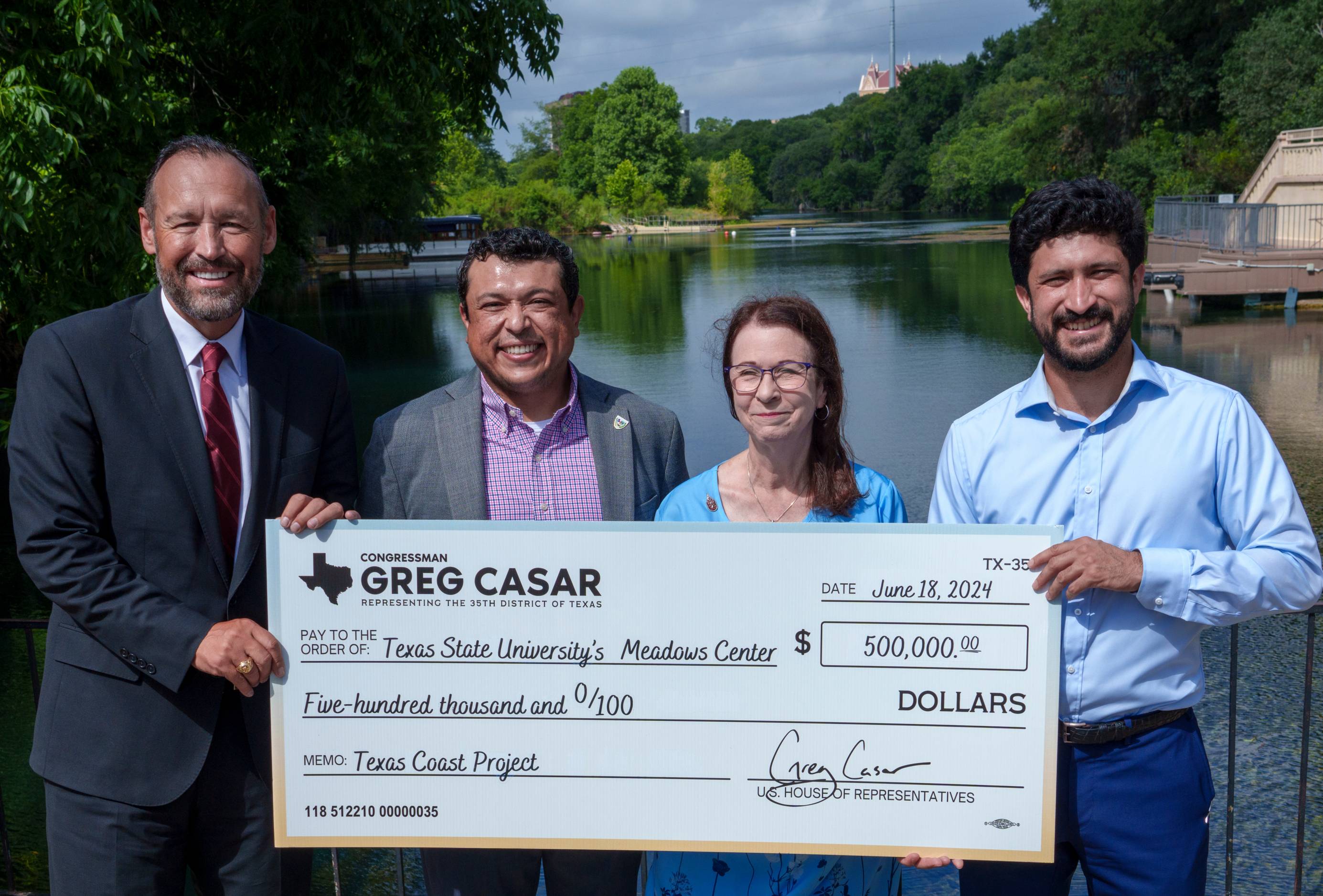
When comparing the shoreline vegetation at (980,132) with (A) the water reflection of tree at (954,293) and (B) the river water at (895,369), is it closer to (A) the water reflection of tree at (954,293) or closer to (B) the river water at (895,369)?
(B) the river water at (895,369)

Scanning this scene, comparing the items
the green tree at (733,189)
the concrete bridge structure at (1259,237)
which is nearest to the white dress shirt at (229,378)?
the concrete bridge structure at (1259,237)

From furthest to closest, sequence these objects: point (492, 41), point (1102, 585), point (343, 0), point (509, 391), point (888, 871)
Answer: point (492, 41) → point (343, 0) → point (509, 391) → point (888, 871) → point (1102, 585)

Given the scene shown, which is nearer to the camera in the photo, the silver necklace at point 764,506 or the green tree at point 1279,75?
the silver necklace at point 764,506

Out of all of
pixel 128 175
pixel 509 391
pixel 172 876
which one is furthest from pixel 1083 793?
pixel 128 175

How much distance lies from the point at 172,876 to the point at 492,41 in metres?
7.39

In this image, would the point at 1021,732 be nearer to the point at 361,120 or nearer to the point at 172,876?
the point at 172,876

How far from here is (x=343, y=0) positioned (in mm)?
7715

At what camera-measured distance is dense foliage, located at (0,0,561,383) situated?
5918 millimetres

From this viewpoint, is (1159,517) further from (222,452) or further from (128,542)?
(128,542)

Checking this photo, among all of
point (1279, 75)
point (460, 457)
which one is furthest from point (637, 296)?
point (460, 457)

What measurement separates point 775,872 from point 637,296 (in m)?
31.6

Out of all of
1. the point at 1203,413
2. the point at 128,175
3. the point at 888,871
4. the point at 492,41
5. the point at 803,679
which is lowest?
the point at 888,871

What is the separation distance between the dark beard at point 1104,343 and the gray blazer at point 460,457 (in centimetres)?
114

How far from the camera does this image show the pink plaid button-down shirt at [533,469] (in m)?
3.17
